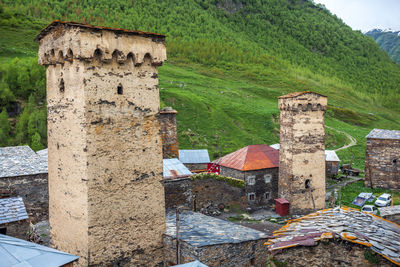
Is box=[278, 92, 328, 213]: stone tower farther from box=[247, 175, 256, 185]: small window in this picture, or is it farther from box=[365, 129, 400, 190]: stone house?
box=[365, 129, 400, 190]: stone house

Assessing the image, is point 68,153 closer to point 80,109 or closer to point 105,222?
point 80,109

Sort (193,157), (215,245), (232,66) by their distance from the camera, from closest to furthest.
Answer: (215,245)
(193,157)
(232,66)

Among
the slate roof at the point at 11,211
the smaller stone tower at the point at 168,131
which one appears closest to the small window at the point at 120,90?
the slate roof at the point at 11,211

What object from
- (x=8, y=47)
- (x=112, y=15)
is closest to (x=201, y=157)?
(x=8, y=47)

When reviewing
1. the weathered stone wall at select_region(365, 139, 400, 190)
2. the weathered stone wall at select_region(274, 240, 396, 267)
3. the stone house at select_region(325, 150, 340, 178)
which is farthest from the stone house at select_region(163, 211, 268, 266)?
the stone house at select_region(325, 150, 340, 178)

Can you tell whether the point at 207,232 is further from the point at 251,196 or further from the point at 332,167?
the point at 332,167

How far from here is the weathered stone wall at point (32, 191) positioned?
1848 centimetres

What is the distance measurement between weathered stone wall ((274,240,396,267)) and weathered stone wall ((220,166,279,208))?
1581 cm

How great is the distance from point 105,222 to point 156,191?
221 cm

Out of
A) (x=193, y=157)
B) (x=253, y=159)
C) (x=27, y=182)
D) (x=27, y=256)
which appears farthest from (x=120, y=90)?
(x=193, y=157)

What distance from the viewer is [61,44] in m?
10.5

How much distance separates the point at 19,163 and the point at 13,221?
9328mm

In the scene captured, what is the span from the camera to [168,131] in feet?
77.8

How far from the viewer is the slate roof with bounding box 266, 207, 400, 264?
8.75 metres
